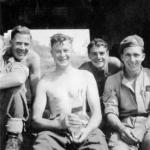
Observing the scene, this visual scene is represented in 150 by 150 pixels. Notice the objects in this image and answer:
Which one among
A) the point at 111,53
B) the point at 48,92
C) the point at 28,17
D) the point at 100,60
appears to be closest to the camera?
the point at 48,92

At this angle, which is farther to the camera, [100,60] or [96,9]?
[96,9]

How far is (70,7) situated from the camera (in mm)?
3869

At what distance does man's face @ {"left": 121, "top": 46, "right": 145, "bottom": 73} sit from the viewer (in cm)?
290

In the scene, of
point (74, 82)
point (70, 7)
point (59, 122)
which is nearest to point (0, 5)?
point (70, 7)

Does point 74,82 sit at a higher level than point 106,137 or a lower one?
higher

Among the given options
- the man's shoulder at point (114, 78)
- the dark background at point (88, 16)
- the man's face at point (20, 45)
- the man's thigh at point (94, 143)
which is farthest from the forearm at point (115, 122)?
the dark background at point (88, 16)

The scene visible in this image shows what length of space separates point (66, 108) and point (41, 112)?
0.52 feet

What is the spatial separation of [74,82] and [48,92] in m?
0.18

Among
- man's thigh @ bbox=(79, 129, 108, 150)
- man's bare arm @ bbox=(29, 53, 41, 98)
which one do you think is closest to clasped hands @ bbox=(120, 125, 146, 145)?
man's thigh @ bbox=(79, 129, 108, 150)

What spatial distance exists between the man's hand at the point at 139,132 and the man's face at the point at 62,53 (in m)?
0.61

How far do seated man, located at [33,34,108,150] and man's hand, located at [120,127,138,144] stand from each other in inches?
5.1

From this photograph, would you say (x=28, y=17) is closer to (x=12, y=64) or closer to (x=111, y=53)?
(x=111, y=53)

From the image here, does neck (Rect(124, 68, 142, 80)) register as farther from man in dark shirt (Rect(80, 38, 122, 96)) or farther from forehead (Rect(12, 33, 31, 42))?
forehead (Rect(12, 33, 31, 42))

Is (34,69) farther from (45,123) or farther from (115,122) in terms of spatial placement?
(115,122)
